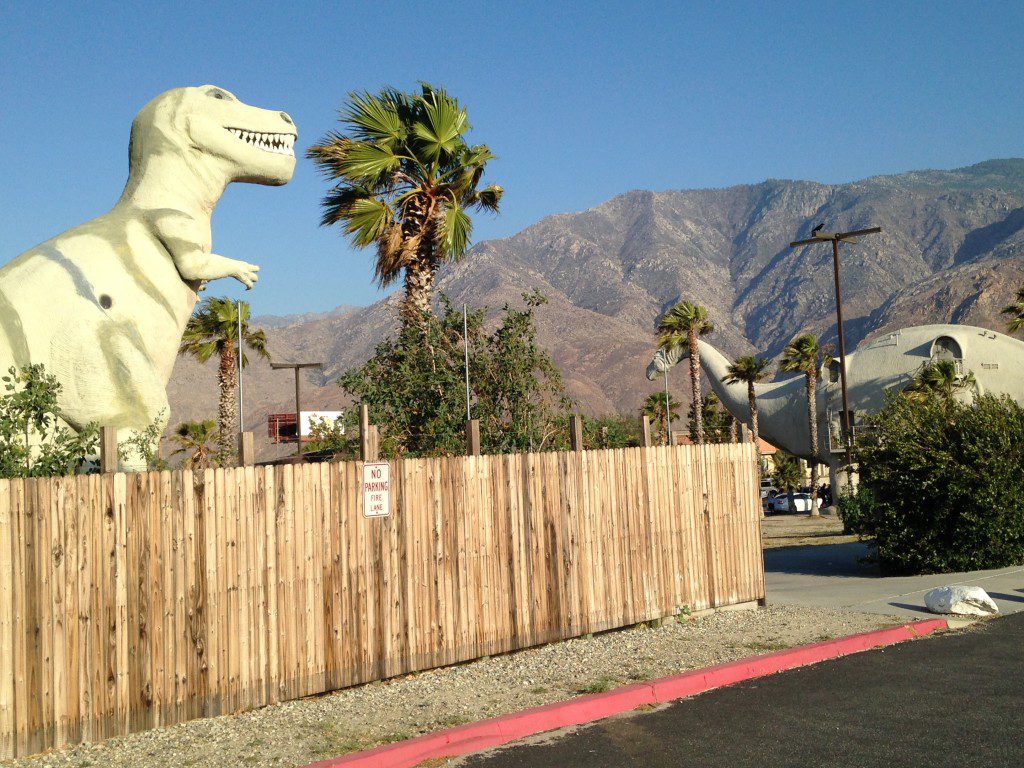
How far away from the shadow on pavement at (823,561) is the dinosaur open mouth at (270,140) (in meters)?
11.6

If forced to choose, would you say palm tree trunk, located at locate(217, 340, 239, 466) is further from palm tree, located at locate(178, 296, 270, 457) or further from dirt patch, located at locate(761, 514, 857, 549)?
dirt patch, located at locate(761, 514, 857, 549)

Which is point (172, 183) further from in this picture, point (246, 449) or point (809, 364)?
point (809, 364)

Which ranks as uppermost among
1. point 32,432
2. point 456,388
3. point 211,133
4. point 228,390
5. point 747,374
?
point 747,374

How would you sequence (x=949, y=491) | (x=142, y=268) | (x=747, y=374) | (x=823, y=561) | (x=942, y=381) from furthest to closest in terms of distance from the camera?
(x=747, y=374)
(x=942, y=381)
(x=823, y=561)
(x=949, y=491)
(x=142, y=268)

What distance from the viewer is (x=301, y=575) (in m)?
8.00

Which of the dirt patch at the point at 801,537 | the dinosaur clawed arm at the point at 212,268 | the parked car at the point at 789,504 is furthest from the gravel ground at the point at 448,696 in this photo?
the parked car at the point at 789,504

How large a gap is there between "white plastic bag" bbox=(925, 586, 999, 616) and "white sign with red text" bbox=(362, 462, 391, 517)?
692cm

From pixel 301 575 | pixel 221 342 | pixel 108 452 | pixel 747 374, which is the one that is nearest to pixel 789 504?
pixel 747 374

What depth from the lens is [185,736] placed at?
6875mm

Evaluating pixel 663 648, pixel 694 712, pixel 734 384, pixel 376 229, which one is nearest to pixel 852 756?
pixel 694 712

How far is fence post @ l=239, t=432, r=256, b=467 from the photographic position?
7.73 m

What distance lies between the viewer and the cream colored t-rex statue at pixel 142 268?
8.95 meters

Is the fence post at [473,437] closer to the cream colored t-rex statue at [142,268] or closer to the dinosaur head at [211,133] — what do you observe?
the cream colored t-rex statue at [142,268]

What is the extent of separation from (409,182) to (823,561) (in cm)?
1099
